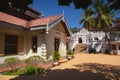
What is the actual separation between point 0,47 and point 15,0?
7.47 metres

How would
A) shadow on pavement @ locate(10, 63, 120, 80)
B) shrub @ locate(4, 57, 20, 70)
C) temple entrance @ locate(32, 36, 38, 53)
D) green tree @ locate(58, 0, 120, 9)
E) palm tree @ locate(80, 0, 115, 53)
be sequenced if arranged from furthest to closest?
1. palm tree @ locate(80, 0, 115, 53)
2. temple entrance @ locate(32, 36, 38, 53)
3. shrub @ locate(4, 57, 20, 70)
4. shadow on pavement @ locate(10, 63, 120, 80)
5. green tree @ locate(58, 0, 120, 9)

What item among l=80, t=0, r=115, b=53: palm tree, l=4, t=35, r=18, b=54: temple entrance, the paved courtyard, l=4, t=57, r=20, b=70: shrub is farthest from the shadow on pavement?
l=80, t=0, r=115, b=53: palm tree

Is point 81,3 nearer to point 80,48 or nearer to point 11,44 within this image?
point 11,44

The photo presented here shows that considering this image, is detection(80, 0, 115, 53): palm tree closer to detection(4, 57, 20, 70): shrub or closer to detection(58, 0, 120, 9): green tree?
detection(4, 57, 20, 70): shrub

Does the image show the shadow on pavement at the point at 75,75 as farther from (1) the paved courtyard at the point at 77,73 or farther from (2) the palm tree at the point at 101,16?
(2) the palm tree at the point at 101,16

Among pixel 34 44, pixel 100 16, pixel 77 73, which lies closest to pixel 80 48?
pixel 100 16

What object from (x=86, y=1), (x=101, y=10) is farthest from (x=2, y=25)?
(x=101, y=10)

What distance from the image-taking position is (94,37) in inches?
1694

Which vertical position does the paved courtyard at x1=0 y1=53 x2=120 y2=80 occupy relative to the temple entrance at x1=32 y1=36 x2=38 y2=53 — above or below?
below

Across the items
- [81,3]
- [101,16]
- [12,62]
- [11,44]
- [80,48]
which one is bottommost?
[12,62]

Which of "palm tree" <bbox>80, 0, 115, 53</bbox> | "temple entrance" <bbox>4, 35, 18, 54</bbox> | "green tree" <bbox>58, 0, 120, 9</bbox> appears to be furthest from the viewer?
"palm tree" <bbox>80, 0, 115, 53</bbox>

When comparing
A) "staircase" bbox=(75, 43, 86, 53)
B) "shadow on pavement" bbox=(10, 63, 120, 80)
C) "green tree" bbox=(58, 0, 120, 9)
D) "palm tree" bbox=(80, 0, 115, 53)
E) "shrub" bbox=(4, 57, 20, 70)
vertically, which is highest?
"palm tree" bbox=(80, 0, 115, 53)

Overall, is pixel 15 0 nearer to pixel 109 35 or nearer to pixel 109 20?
pixel 109 20

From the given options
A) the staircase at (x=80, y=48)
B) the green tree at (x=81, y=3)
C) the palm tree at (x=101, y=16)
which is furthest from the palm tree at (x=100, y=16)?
the green tree at (x=81, y=3)
